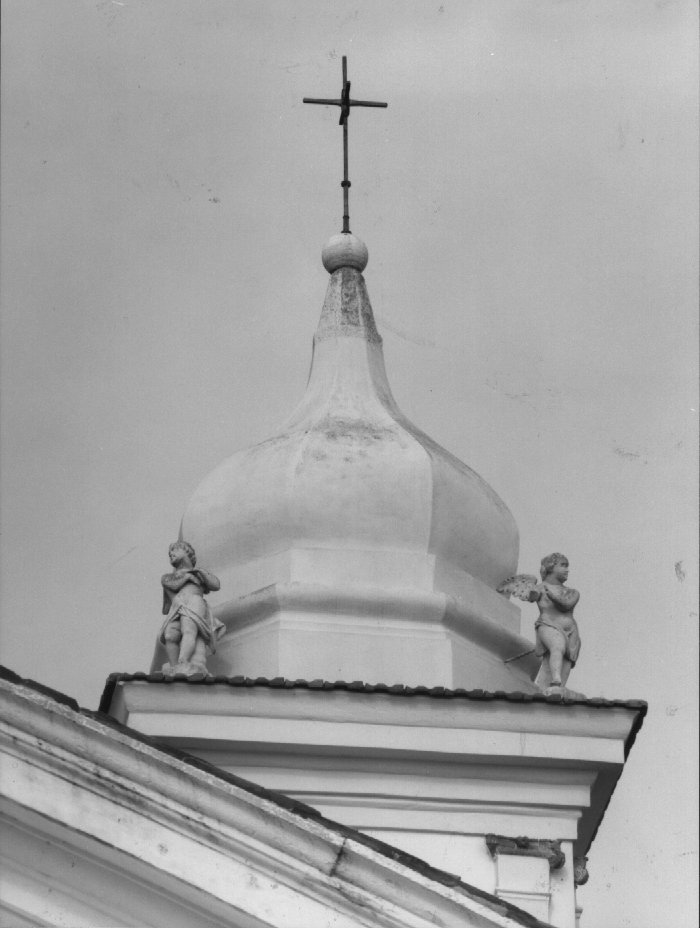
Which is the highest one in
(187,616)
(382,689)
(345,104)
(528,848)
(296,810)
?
(345,104)

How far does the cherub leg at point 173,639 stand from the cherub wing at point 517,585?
258cm

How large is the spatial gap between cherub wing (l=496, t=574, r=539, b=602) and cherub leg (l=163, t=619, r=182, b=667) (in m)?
2.58

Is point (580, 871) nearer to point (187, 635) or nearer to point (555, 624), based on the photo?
point (555, 624)

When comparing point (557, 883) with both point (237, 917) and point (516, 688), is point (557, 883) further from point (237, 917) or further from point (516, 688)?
point (237, 917)

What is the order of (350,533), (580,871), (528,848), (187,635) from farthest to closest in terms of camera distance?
(350,533), (187,635), (580,871), (528,848)

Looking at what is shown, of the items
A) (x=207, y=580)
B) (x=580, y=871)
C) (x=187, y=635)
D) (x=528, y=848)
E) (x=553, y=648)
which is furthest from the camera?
(x=207, y=580)

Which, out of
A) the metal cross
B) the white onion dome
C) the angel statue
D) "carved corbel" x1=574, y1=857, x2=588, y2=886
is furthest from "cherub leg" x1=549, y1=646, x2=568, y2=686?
the metal cross

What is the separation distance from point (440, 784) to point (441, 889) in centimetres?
863

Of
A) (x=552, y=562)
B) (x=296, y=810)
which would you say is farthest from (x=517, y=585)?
(x=296, y=810)

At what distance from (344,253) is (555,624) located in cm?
519

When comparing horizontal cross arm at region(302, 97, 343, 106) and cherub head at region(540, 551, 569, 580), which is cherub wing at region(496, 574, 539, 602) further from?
horizontal cross arm at region(302, 97, 343, 106)

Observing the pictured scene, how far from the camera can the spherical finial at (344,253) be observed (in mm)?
22594

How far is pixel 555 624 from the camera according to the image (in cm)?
1842

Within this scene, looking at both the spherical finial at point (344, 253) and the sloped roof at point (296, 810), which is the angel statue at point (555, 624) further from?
the sloped roof at point (296, 810)
